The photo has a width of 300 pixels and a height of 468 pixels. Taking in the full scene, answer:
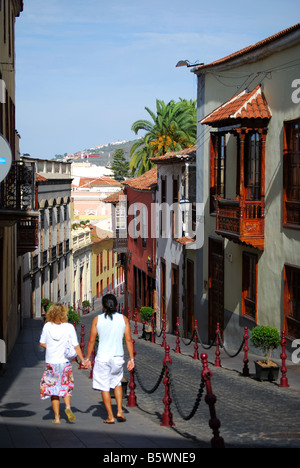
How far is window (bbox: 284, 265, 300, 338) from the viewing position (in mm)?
16141

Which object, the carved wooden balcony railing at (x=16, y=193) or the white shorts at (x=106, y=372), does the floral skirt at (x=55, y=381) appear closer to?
the white shorts at (x=106, y=372)

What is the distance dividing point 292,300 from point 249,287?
304 centimetres

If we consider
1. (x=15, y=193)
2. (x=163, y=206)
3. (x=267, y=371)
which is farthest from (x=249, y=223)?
(x=163, y=206)

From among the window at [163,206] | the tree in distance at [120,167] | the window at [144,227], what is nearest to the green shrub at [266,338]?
the window at [163,206]

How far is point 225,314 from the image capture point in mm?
21188

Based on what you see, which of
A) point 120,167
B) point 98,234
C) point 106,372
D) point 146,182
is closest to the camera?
point 106,372

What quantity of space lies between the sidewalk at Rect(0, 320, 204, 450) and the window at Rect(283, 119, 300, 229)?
6.02 metres

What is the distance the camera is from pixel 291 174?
1647 cm

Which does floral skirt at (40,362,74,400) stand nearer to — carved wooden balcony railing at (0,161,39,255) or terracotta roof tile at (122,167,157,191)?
carved wooden balcony railing at (0,161,39,255)

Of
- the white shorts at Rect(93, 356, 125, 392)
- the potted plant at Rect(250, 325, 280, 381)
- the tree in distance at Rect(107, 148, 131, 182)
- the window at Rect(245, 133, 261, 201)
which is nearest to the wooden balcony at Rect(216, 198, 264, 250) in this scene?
the window at Rect(245, 133, 261, 201)

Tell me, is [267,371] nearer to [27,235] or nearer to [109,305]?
[109,305]

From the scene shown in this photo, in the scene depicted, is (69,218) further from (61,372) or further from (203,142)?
(61,372)
